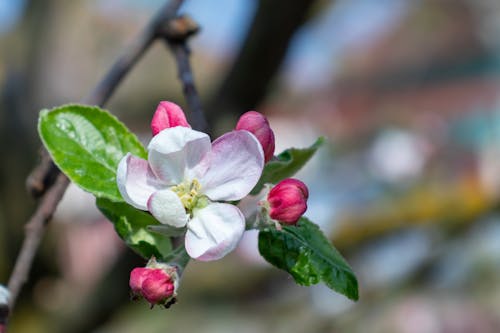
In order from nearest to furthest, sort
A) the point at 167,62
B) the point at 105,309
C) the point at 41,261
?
the point at 105,309 < the point at 41,261 < the point at 167,62

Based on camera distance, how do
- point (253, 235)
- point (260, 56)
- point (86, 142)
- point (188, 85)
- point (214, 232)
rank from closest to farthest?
point (214, 232) < point (86, 142) < point (188, 85) < point (260, 56) < point (253, 235)

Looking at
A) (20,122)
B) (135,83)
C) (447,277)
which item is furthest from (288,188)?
(135,83)

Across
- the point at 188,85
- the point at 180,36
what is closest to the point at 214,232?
the point at 188,85

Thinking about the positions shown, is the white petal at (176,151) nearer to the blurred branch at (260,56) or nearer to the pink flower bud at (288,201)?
the pink flower bud at (288,201)

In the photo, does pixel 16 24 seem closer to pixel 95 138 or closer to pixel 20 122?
pixel 20 122

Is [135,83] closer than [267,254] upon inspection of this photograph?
No

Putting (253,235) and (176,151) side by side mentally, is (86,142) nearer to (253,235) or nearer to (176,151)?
(176,151)
